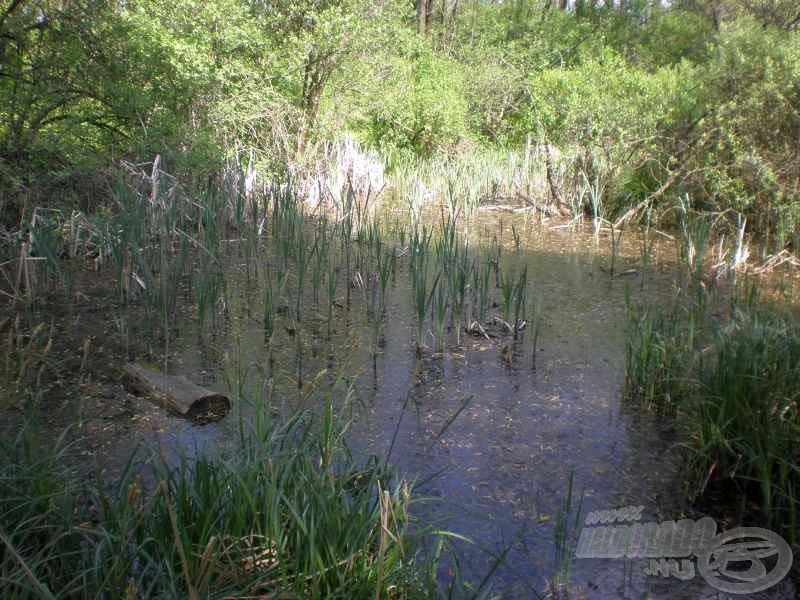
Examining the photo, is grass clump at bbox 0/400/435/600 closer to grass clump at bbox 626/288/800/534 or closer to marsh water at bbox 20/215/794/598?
marsh water at bbox 20/215/794/598

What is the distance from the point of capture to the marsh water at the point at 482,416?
2598 mm

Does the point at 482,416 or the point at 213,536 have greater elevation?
the point at 213,536

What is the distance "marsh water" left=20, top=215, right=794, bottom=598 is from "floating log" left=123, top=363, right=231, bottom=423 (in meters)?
0.06

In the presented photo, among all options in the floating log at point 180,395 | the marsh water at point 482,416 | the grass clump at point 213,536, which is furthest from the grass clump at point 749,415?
the floating log at point 180,395

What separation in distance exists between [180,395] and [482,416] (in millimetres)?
1461

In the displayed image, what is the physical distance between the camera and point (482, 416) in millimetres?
3613

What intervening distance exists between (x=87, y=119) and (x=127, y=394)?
11.2ft

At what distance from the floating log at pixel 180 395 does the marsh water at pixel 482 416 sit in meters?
0.06

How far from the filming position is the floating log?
344cm

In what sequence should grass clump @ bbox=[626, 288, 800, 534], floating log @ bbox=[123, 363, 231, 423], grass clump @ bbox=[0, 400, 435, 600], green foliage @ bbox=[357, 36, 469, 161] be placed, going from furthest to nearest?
green foliage @ bbox=[357, 36, 469, 161]
floating log @ bbox=[123, 363, 231, 423]
grass clump @ bbox=[626, 288, 800, 534]
grass clump @ bbox=[0, 400, 435, 600]

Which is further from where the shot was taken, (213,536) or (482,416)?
(482,416)

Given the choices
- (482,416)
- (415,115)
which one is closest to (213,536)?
(482,416)

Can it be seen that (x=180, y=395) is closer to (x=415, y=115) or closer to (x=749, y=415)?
(x=749, y=415)

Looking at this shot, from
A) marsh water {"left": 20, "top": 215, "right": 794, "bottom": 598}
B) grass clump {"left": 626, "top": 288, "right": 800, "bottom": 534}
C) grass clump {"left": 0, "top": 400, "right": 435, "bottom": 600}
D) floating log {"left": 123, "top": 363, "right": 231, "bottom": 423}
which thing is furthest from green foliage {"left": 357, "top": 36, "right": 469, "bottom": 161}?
grass clump {"left": 0, "top": 400, "right": 435, "bottom": 600}
